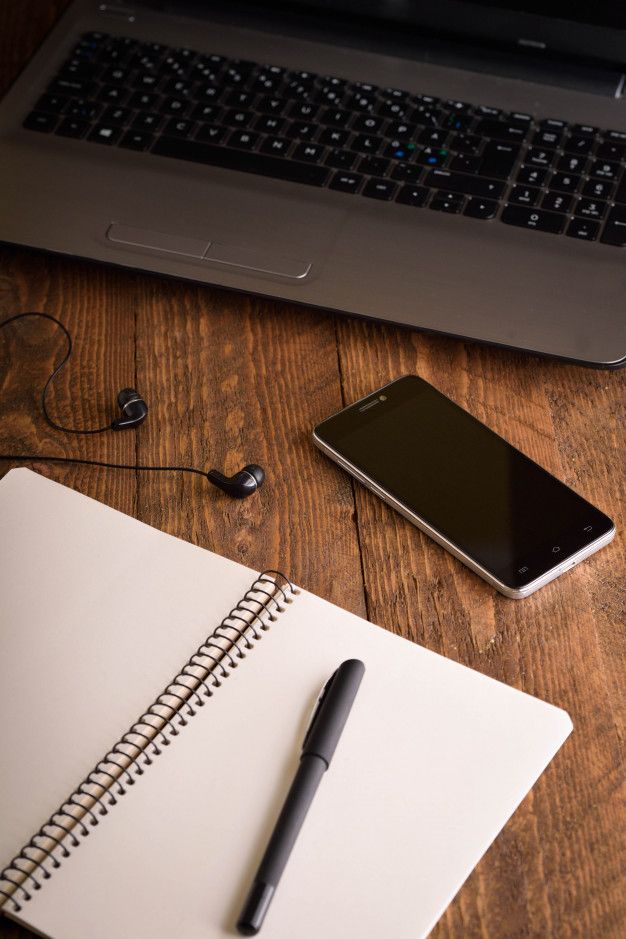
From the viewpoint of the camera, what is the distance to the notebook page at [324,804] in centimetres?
51

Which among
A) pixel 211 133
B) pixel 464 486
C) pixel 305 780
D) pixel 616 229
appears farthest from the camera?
pixel 211 133

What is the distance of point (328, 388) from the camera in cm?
79

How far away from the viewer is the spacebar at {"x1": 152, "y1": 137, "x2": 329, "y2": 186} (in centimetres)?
87

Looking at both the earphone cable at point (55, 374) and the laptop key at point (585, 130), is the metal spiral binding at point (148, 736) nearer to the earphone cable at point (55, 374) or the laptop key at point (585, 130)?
the earphone cable at point (55, 374)

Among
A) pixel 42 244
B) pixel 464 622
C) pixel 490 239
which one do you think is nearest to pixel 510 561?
pixel 464 622

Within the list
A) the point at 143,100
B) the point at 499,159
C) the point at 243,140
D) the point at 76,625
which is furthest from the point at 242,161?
the point at 76,625

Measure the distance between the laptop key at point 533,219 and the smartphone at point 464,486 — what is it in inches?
6.8

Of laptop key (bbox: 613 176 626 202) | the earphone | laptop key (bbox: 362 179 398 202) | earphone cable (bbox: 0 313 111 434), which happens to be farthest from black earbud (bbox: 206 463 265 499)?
laptop key (bbox: 613 176 626 202)

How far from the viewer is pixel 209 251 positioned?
82 cm

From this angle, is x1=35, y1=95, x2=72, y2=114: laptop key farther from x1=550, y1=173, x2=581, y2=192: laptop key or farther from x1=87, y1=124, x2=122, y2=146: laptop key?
x1=550, y1=173, x2=581, y2=192: laptop key

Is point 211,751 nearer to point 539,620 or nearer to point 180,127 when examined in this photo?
point 539,620

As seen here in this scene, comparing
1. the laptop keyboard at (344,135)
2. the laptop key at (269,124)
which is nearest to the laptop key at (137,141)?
the laptop keyboard at (344,135)

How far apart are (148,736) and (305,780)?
0.10 m

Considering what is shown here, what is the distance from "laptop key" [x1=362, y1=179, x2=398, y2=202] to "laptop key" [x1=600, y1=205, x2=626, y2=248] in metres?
0.19
